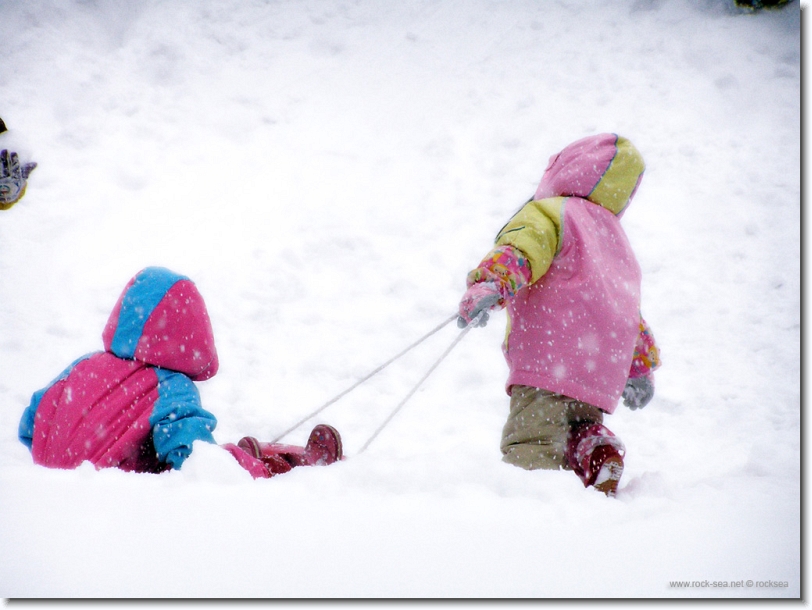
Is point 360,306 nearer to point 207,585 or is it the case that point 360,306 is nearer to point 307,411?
point 307,411

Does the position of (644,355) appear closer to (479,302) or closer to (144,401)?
(479,302)

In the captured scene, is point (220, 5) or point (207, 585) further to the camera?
Answer: point (220, 5)

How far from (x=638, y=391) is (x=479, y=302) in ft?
2.83

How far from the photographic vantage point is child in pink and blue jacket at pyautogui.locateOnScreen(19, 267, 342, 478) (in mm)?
1808

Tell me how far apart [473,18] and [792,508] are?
5112 millimetres

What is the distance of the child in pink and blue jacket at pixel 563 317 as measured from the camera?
1.94m

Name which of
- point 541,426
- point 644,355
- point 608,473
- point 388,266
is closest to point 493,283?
point 541,426

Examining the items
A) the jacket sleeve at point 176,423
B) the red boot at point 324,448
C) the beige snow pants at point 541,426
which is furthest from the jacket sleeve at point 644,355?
the jacket sleeve at point 176,423

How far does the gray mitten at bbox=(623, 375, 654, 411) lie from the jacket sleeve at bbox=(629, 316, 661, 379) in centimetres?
3

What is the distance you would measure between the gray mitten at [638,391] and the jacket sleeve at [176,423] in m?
1.49

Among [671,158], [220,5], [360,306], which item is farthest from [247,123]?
[671,158]

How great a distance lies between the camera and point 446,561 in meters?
1.02

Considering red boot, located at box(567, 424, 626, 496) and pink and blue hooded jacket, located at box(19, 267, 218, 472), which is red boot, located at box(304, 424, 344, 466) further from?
red boot, located at box(567, 424, 626, 496)

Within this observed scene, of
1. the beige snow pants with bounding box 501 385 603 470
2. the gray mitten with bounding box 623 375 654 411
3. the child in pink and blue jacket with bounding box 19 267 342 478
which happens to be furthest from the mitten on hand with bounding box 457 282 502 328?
the gray mitten with bounding box 623 375 654 411
